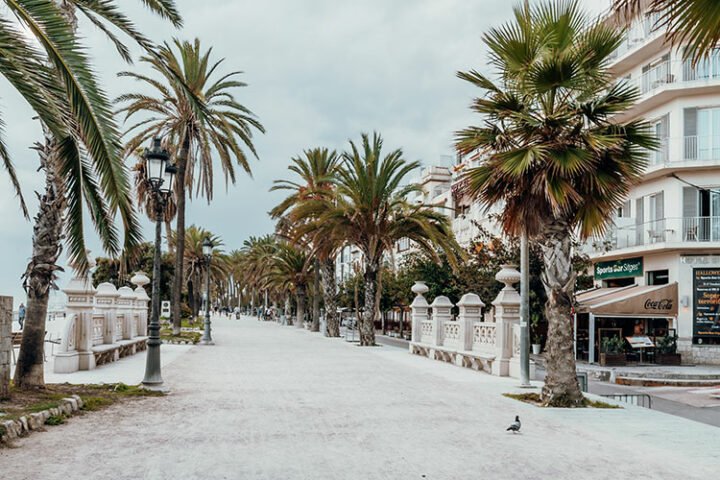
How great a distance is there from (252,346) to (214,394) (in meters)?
14.8

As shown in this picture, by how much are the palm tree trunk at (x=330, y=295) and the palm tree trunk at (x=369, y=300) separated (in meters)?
7.30

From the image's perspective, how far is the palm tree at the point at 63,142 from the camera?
26.3 feet

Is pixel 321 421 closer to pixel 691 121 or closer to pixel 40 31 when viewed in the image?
pixel 40 31

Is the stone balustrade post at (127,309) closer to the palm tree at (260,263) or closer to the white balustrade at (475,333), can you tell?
the white balustrade at (475,333)

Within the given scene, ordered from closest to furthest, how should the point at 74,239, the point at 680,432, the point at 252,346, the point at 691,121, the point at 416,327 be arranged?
the point at 680,432, the point at 74,239, the point at 416,327, the point at 252,346, the point at 691,121

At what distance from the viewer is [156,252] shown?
13.3m

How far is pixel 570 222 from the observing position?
12.0 meters

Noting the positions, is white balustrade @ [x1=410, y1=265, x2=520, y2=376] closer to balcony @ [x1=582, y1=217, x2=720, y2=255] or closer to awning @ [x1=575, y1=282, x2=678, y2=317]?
awning @ [x1=575, y1=282, x2=678, y2=317]

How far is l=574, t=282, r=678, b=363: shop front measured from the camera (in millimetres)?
25328

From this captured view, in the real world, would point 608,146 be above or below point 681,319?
above

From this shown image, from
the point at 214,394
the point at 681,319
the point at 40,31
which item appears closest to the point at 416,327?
the point at 681,319

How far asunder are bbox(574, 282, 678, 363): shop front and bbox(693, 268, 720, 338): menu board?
0.85 metres

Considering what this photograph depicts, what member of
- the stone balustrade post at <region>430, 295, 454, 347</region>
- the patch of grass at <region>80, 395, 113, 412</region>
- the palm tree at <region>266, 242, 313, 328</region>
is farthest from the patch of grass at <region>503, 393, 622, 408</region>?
the palm tree at <region>266, 242, 313, 328</region>

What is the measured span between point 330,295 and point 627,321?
1523 centimetres
